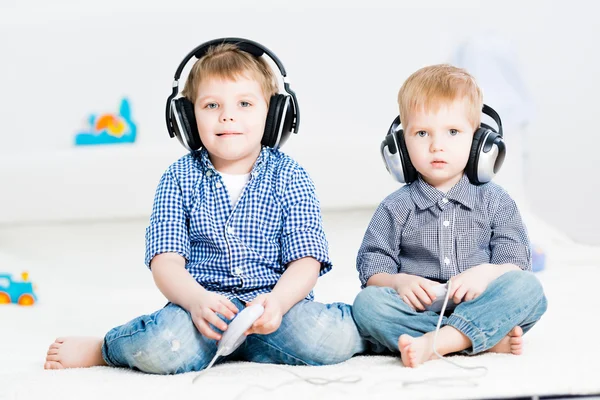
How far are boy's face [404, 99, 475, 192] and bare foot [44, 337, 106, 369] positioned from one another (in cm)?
65

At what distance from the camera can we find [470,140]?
4.92 ft

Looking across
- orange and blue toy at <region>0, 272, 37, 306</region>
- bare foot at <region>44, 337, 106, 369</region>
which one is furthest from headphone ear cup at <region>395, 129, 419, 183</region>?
orange and blue toy at <region>0, 272, 37, 306</region>

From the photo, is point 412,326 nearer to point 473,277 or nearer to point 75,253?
point 473,277

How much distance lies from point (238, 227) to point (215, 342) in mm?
205

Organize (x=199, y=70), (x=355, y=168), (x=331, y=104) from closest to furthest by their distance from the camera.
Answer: (x=199, y=70), (x=355, y=168), (x=331, y=104)

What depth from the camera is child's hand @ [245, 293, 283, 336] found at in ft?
4.31

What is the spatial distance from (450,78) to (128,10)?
261cm

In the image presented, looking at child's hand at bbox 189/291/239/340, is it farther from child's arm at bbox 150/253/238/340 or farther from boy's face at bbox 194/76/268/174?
boy's face at bbox 194/76/268/174

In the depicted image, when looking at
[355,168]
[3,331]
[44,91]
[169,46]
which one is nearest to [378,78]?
[169,46]

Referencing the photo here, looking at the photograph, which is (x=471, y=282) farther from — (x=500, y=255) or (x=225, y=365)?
(x=225, y=365)

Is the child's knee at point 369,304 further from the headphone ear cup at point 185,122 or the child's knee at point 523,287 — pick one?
the headphone ear cup at point 185,122

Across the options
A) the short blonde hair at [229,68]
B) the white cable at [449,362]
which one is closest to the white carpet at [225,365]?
the white cable at [449,362]

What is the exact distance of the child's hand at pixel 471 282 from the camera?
4.58ft

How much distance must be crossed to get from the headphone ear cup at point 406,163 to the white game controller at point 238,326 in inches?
15.8
